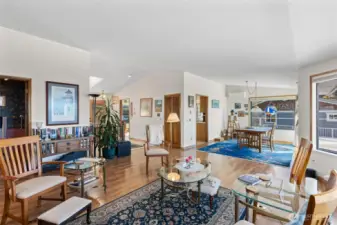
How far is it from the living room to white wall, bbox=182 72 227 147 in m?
0.11

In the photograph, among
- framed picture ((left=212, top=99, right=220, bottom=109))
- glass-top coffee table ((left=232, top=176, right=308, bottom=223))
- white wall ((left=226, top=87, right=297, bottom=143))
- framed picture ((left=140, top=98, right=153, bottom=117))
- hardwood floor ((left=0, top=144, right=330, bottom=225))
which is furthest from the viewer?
framed picture ((left=212, top=99, right=220, bottom=109))

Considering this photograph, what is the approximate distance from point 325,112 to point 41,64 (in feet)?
19.9

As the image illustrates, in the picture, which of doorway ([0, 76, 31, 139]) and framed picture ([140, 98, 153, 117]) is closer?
doorway ([0, 76, 31, 139])

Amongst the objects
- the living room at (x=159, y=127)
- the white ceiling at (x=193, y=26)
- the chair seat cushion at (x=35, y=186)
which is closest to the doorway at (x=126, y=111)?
the living room at (x=159, y=127)

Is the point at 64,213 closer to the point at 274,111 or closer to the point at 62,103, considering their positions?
the point at 62,103

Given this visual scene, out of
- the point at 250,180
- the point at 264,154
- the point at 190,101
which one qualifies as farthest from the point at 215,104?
the point at 250,180

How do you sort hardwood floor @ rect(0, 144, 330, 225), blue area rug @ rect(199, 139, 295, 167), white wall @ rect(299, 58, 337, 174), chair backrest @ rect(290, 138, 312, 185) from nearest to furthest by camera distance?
chair backrest @ rect(290, 138, 312, 185) → hardwood floor @ rect(0, 144, 330, 225) → white wall @ rect(299, 58, 337, 174) → blue area rug @ rect(199, 139, 295, 167)

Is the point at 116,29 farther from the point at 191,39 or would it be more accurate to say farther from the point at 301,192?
the point at 301,192

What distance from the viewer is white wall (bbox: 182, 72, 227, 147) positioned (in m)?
6.39

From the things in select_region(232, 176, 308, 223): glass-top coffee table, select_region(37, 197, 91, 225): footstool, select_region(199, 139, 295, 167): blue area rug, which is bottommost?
select_region(199, 139, 295, 167): blue area rug

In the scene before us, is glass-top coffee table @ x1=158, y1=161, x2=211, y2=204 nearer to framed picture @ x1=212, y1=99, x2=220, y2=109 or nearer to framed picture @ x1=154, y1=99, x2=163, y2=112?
framed picture @ x1=154, y1=99, x2=163, y2=112

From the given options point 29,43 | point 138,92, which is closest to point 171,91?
point 138,92

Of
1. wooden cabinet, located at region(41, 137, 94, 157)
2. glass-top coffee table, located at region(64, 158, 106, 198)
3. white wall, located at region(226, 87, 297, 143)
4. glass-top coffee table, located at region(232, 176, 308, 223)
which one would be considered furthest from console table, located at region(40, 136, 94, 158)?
white wall, located at region(226, 87, 297, 143)

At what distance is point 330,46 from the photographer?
2752 mm
